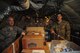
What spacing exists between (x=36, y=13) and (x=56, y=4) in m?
1.31

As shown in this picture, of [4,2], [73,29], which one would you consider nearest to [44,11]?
[73,29]

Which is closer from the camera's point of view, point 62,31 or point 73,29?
point 62,31

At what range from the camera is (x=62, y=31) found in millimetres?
4816

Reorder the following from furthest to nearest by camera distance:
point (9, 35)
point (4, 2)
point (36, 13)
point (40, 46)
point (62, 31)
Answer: point (36, 13) < point (62, 31) < point (4, 2) < point (9, 35) < point (40, 46)

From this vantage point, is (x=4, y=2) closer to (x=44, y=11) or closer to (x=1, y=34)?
(x=1, y=34)

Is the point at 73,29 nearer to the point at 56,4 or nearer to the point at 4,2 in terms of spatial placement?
the point at 56,4

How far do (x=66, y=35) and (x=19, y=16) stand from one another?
2.33m

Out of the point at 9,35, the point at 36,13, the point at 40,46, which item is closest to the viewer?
the point at 40,46

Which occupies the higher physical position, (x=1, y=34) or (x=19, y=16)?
(x=19, y=16)

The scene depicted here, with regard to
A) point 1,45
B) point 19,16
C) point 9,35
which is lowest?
point 1,45

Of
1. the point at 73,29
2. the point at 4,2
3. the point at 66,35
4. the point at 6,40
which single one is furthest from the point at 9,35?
the point at 73,29

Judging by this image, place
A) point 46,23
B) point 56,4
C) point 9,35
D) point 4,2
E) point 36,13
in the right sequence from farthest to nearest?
1. point 36,13
2. point 46,23
3. point 56,4
4. point 4,2
5. point 9,35

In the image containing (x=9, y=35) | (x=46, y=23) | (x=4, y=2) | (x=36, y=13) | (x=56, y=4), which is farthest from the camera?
(x=36, y=13)

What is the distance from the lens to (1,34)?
4.07m
